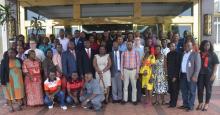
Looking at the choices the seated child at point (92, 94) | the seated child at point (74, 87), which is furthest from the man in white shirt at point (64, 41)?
the seated child at point (92, 94)

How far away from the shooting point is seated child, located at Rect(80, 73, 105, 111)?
34.2 feet

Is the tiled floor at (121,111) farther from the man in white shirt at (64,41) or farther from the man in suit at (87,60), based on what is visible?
the man in white shirt at (64,41)

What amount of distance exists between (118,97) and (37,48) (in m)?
2.59

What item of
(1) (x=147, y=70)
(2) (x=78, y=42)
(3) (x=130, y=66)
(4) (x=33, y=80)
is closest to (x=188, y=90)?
(1) (x=147, y=70)

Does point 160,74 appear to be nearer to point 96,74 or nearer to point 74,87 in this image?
point 96,74

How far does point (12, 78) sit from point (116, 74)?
271 centimetres

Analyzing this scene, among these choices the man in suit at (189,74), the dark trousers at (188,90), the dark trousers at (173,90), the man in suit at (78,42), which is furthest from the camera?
the man in suit at (78,42)

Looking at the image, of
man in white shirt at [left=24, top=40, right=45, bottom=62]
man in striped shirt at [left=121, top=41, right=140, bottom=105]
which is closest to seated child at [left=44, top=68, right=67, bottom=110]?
man in white shirt at [left=24, top=40, right=45, bottom=62]

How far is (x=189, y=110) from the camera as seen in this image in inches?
398

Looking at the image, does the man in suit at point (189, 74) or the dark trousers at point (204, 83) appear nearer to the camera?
the man in suit at point (189, 74)

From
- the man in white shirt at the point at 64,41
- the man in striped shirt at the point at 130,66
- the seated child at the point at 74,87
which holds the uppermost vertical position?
the man in white shirt at the point at 64,41

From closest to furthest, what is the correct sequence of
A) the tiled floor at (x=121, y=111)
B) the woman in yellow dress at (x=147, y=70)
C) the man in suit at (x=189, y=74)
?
1. the man in suit at (x=189, y=74)
2. the tiled floor at (x=121, y=111)
3. the woman in yellow dress at (x=147, y=70)

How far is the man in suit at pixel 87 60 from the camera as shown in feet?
35.5

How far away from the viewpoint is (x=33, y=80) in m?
10.7
